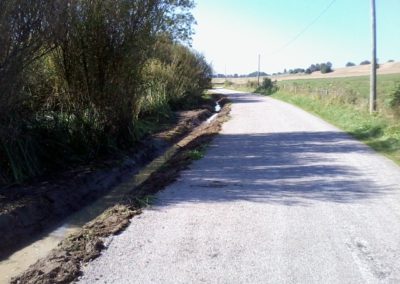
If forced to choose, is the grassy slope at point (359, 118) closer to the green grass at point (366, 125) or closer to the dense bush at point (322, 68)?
the green grass at point (366, 125)

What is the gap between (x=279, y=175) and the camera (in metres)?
9.87

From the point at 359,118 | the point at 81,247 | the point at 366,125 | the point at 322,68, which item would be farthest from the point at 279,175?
the point at 322,68

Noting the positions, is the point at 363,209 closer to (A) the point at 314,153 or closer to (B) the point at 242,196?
(B) the point at 242,196

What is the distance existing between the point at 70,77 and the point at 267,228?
7.66 meters

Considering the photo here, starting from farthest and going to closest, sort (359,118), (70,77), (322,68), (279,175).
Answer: (322,68)
(359,118)
(70,77)
(279,175)

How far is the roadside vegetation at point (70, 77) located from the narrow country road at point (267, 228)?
3106 millimetres

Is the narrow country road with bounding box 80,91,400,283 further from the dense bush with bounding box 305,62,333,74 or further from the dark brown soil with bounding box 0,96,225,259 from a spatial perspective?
the dense bush with bounding box 305,62,333,74

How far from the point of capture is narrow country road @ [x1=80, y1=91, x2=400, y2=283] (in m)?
5.04

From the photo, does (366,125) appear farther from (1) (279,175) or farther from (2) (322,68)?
(2) (322,68)

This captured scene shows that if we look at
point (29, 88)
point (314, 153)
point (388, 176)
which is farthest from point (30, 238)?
point (314, 153)

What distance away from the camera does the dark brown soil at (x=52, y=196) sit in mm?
7238

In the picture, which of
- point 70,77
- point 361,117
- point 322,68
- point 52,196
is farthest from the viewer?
point 322,68

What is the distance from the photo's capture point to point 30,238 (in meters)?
7.29

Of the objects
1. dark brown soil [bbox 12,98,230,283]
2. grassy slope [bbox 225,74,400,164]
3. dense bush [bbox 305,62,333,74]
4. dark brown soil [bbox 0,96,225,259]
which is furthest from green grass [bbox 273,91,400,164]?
dense bush [bbox 305,62,333,74]
